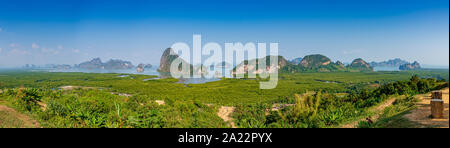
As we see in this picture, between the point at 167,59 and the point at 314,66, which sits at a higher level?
the point at 167,59

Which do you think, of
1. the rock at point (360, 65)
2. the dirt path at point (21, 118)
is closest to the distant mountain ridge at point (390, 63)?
the rock at point (360, 65)

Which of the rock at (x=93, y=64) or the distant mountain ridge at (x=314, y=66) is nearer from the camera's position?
the distant mountain ridge at (x=314, y=66)

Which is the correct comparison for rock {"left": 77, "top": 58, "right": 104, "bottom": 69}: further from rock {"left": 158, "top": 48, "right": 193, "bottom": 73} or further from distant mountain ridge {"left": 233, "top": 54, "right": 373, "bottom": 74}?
distant mountain ridge {"left": 233, "top": 54, "right": 373, "bottom": 74}

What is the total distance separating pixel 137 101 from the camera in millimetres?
12492

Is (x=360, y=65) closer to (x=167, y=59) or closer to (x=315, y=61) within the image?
(x=315, y=61)

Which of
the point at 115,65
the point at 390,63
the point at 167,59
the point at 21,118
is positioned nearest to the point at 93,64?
the point at 115,65

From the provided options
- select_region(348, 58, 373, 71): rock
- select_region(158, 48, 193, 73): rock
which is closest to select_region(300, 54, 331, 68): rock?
select_region(348, 58, 373, 71): rock

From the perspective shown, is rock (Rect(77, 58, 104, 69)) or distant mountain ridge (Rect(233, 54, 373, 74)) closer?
distant mountain ridge (Rect(233, 54, 373, 74))

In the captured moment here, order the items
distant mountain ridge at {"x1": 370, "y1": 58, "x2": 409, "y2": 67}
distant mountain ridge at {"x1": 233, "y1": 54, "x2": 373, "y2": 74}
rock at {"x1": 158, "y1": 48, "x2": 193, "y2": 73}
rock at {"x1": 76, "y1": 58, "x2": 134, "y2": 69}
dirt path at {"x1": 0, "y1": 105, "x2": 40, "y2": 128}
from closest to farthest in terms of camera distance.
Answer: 1. dirt path at {"x1": 0, "y1": 105, "x2": 40, "y2": 128}
2. distant mountain ridge at {"x1": 233, "y1": 54, "x2": 373, "y2": 74}
3. rock at {"x1": 158, "y1": 48, "x2": 193, "y2": 73}
4. rock at {"x1": 76, "y1": 58, "x2": 134, "y2": 69}
5. distant mountain ridge at {"x1": 370, "y1": 58, "x2": 409, "y2": 67}

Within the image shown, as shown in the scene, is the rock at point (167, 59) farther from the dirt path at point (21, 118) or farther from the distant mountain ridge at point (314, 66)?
the dirt path at point (21, 118)
